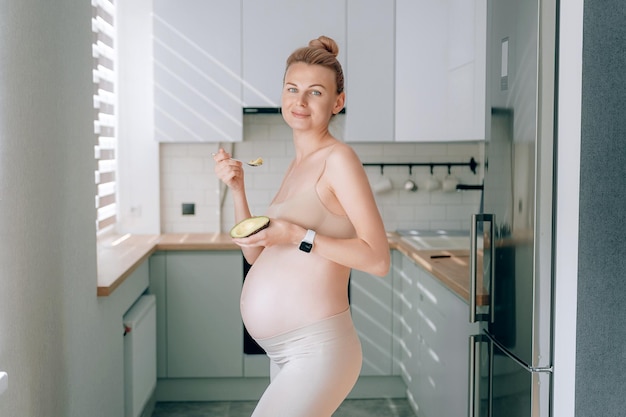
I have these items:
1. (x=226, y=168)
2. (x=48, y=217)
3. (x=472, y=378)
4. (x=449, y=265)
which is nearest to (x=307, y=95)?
(x=226, y=168)

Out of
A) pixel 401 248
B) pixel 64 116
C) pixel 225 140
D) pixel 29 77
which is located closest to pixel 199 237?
pixel 225 140

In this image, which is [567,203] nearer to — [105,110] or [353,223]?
[353,223]

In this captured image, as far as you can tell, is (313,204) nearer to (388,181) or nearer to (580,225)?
(580,225)

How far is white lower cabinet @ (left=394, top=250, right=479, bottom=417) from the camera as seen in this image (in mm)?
3189

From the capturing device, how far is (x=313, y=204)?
2107 mm

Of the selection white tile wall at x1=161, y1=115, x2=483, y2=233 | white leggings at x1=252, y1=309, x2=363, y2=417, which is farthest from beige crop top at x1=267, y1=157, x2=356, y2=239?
white tile wall at x1=161, y1=115, x2=483, y2=233

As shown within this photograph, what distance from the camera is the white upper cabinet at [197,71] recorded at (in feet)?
15.2

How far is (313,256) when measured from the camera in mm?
2109

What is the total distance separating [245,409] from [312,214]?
2811 millimetres

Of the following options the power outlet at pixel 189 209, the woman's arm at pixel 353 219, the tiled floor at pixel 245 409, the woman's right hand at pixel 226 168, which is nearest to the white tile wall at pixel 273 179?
the power outlet at pixel 189 209

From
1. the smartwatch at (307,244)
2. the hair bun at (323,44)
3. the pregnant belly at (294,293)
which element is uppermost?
the hair bun at (323,44)

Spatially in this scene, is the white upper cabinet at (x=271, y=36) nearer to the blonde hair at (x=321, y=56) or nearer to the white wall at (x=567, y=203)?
the blonde hair at (x=321, y=56)

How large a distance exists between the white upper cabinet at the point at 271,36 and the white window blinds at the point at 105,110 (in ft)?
2.14

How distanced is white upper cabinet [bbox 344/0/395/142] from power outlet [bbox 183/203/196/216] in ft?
3.56
